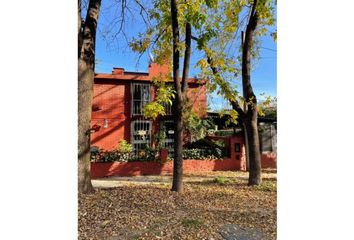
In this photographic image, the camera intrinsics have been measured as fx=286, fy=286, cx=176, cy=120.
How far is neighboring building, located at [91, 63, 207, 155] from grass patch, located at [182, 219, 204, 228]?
7.83 feet

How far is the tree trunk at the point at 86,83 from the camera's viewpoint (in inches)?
99.0

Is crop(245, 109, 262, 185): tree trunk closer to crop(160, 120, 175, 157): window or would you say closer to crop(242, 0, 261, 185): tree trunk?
crop(242, 0, 261, 185): tree trunk

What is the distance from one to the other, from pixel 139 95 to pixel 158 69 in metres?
2.42

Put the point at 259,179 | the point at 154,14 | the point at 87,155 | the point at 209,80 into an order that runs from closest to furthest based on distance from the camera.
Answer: the point at 87,155, the point at 154,14, the point at 209,80, the point at 259,179

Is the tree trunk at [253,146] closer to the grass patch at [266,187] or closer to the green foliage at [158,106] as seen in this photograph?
the grass patch at [266,187]

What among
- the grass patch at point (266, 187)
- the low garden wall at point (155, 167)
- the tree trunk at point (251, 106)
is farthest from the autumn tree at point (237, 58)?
the low garden wall at point (155, 167)

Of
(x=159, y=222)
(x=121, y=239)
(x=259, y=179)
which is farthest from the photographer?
(x=259, y=179)
